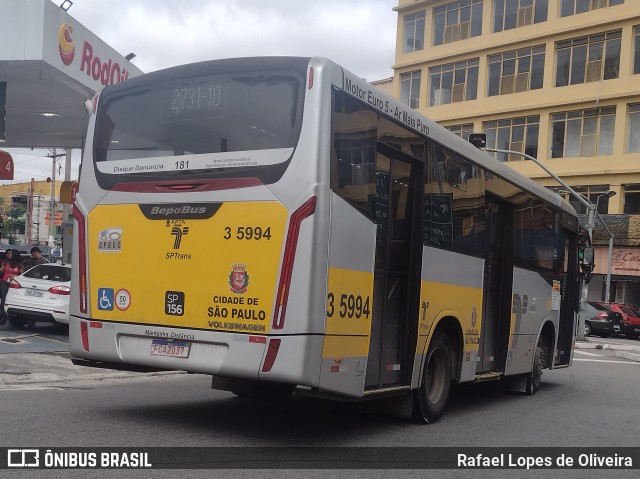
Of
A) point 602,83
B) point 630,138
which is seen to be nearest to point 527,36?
point 602,83

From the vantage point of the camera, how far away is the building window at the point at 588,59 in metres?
42.2

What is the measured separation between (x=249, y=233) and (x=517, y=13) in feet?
142

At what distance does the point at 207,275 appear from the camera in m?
6.87

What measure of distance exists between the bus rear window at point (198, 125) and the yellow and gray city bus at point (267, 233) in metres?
0.01

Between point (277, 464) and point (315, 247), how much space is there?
1.74 meters

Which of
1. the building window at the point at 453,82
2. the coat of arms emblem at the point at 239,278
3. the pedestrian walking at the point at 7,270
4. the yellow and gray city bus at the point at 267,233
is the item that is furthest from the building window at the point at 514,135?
the coat of arms emblem at the point at 239,278

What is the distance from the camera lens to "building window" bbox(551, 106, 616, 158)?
42.8 m

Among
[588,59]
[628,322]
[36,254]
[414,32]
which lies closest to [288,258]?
[36,254]

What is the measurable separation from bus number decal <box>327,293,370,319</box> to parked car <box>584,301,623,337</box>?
3056 cm

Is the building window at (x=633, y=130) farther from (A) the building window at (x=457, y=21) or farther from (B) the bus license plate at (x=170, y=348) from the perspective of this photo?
(B) the bus license plate at (x=170, y=348)

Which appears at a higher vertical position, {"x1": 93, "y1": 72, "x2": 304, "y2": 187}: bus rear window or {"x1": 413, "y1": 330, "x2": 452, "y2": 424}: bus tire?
{"x1": 93, "y1": 72, "x2": 304, "y2": 187}: bus rear window

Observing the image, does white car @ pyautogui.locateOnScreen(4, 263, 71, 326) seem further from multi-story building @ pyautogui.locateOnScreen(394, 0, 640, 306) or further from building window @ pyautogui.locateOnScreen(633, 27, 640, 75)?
building window @ pyautogui.locateOnScreen(633, 27, 640, 75)

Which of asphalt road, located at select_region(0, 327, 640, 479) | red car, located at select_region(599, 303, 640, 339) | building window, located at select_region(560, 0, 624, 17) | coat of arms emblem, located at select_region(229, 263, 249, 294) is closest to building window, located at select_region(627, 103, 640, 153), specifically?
building window, located at select_region(560, 0, 624, 17)

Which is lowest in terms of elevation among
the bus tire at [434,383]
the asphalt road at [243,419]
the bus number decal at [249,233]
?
the asphalt road at [243,419]
